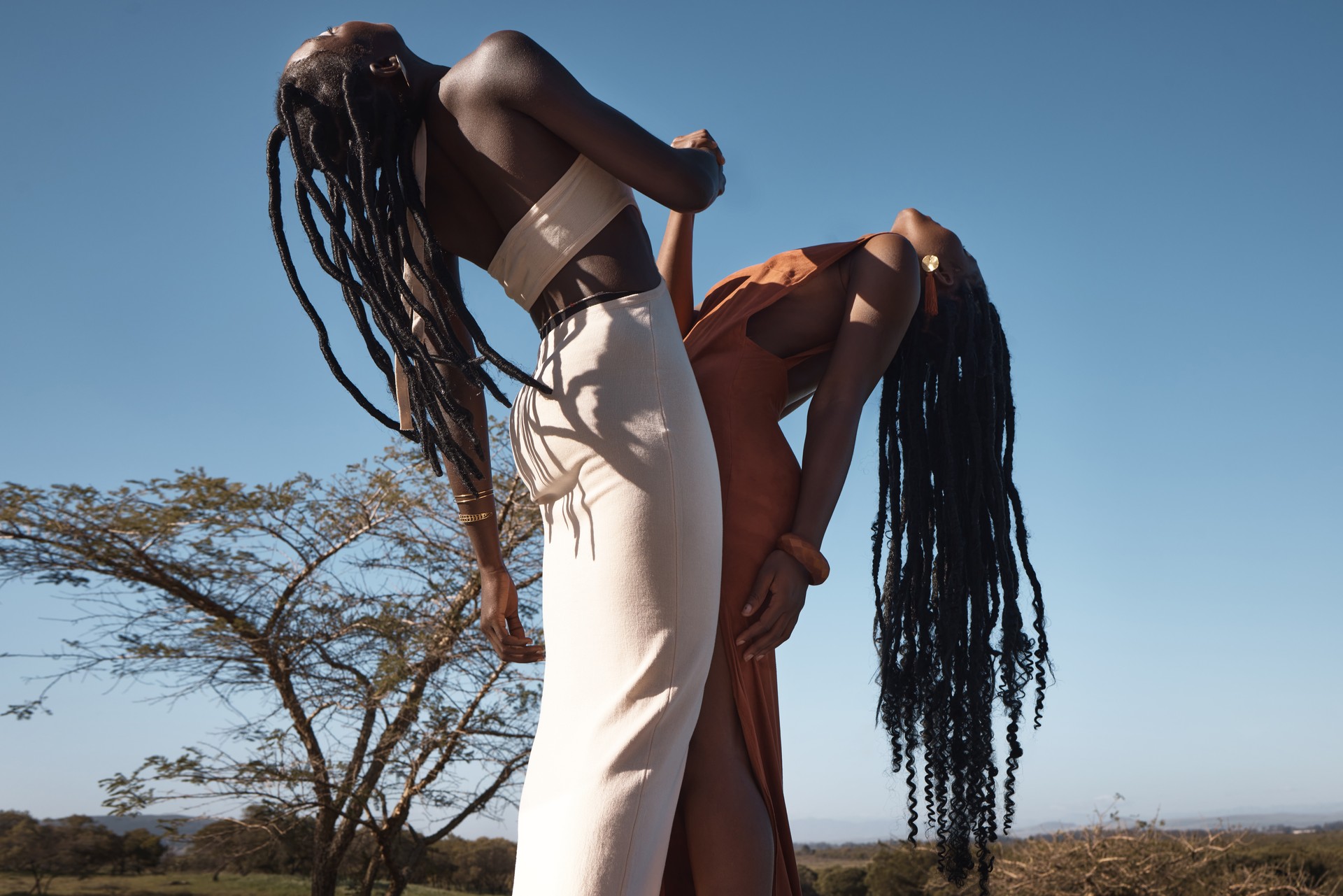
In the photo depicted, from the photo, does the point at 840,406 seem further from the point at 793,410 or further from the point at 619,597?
the point at 619,597

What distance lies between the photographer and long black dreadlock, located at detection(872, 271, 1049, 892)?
1.90 meters

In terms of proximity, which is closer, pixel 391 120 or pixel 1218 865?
pixel 391 120

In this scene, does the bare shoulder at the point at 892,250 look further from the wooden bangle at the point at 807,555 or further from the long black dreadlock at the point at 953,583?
the wooden bangle at the point at 807,555

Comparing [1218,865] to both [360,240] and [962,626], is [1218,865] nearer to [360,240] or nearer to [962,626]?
[962,626]

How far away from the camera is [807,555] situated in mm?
1537

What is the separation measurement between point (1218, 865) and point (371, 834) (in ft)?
16.4

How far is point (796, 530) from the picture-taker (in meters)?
1.57

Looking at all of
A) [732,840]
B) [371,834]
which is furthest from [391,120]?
[371,834]

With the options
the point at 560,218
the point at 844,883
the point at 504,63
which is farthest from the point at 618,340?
the point at 844,883

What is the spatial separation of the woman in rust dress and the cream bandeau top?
364 millimetres

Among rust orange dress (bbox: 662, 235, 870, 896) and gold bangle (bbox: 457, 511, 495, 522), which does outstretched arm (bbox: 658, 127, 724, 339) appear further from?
gold bangle (bbox: 457, 511, 495, 522)

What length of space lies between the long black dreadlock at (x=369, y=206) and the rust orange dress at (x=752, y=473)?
0.39 meters

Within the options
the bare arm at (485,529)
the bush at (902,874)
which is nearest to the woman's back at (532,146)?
the bare arm at (485,529)

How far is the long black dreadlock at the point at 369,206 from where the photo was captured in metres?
1.44
